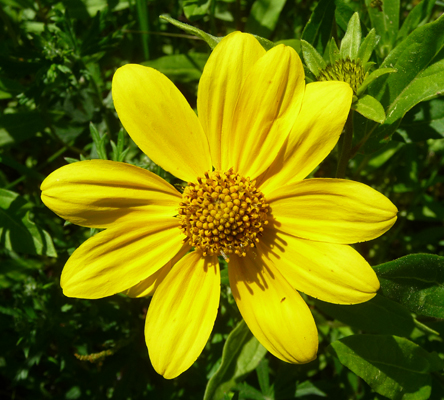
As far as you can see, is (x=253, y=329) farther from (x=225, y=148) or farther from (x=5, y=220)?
(x=5, y=220)

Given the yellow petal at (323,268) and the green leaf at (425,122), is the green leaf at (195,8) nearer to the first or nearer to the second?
the green leaf at (425,122)

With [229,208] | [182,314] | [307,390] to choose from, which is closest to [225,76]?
[229,208]

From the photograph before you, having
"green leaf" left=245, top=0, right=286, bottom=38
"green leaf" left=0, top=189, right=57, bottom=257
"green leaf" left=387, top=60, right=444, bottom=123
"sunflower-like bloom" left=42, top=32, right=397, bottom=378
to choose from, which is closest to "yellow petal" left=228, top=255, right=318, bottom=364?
"sunflower-like bloom" left=42, top=32, right=397, bottom=378

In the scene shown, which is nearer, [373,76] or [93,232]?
[373,76]

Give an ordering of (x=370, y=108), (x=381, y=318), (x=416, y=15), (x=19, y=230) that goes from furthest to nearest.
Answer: (x=19, y=230)
(x=416, y=15)
(x=381, y=318)
(x=370, y=108)

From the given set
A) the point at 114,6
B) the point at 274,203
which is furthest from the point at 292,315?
the point at 114,6

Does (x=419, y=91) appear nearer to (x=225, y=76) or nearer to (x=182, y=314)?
(x=225, y=76)

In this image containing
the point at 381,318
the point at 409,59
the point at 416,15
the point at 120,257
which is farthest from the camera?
the point at 416,15
